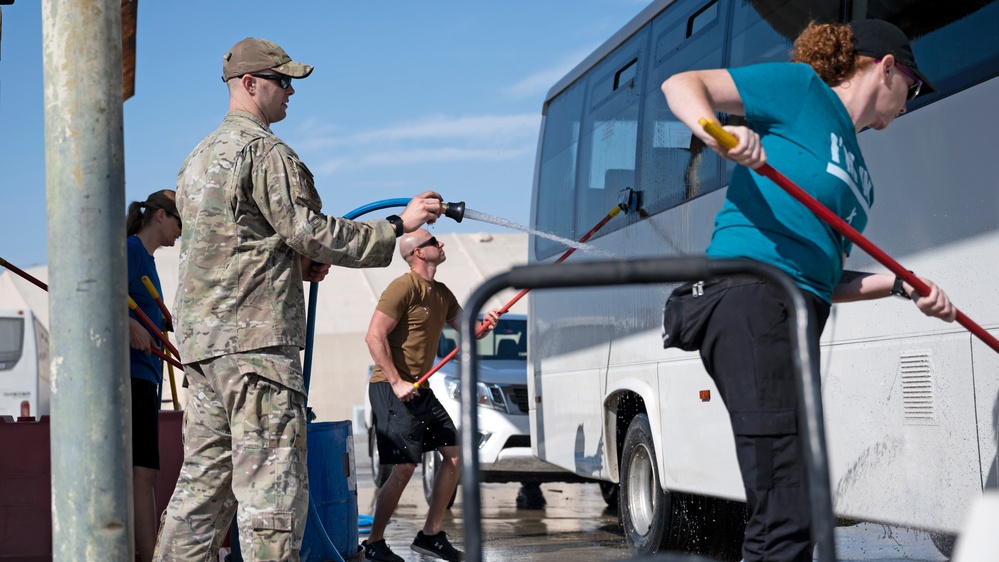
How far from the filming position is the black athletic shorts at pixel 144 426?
5258 millimetres

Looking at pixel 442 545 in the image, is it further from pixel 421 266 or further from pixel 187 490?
pixel 187 490

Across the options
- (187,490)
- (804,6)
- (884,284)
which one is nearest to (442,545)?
(187,490)

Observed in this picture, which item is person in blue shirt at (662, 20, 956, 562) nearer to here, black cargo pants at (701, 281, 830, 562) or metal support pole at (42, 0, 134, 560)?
black cargo pants at (701, 281, 830, 562)

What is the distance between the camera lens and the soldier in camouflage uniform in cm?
377

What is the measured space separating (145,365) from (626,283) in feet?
12.3

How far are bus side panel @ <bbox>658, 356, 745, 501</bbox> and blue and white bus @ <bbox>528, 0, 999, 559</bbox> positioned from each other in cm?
1

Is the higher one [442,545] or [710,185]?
[710,185]

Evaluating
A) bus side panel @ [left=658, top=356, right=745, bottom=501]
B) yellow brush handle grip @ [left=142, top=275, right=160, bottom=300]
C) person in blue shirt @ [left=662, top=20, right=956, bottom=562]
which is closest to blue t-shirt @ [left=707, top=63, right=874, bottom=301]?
person in blue shirt @ [left=662, top=20, right=956, bottom=562]

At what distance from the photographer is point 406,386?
6824 millimetres

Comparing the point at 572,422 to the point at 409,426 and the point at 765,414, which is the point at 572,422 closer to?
the point at 409,426

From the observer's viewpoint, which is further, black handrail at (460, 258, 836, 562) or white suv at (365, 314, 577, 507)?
white suv at (365, 314, 577, 507)

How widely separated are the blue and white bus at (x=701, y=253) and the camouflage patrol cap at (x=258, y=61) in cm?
233

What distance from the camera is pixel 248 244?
3.88m

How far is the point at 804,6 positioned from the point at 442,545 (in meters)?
3.45
